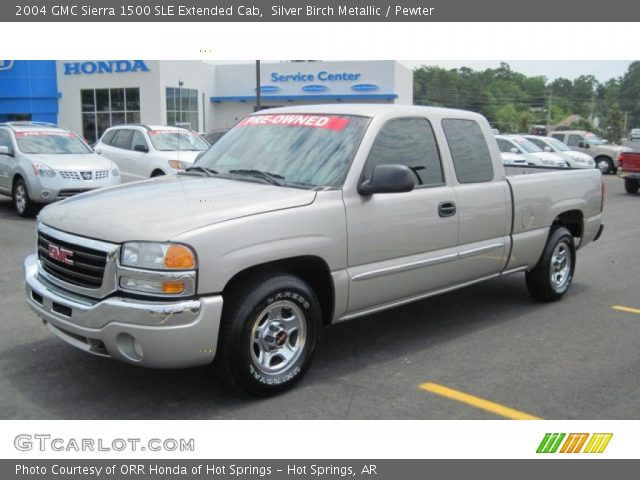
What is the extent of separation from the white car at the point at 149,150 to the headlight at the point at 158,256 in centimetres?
967

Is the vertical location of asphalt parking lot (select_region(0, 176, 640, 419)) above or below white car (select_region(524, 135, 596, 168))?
below

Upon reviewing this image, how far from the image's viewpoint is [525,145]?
2205 cm

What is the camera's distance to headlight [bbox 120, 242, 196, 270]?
3.87m

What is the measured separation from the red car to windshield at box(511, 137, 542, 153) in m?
3.10

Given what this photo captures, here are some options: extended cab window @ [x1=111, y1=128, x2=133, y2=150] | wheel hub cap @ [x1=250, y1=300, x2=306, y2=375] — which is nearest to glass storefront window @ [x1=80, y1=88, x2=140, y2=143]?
extended cab window @ [x1=111, y1=128, x2=133, y2=150]

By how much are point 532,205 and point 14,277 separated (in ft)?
18.7

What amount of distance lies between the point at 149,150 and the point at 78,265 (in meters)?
10.5

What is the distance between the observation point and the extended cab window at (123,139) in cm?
1505

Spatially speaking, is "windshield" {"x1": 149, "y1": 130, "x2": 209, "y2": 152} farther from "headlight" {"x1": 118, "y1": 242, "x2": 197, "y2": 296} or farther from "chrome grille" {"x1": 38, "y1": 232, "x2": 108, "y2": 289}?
"headlight" {"x1": 118, "y1": 242, "x2": 197, "y2": 296}

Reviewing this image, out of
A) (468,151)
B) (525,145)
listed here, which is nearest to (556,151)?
(525,145)

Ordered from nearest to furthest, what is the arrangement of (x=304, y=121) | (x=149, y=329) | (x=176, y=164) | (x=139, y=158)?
(x=149, y=329) → (x=304, y=121) → (x=176, y=164) → (x=139, y=158)

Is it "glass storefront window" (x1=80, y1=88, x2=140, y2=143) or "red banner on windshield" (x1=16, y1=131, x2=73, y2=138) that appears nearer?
"red banner on windshield" (x1=16, y1=131, x2=73, y2=138)

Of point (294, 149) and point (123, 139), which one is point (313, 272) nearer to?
point (294, 149)

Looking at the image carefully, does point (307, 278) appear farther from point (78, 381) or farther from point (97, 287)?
point (78, 381)
